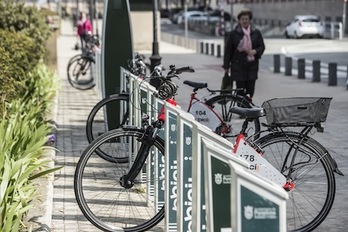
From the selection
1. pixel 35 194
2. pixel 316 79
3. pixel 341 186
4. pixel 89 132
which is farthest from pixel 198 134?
pixel 316 79

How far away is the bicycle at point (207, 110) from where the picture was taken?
34.4 feet

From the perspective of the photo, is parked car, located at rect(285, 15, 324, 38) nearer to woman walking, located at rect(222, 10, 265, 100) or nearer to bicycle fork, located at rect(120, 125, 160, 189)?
woman walking, located at rect(222, 10, 265, 100)

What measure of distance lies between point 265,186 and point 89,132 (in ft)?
26.7

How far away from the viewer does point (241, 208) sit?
4223 millimetres

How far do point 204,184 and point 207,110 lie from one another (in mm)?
A: 4780

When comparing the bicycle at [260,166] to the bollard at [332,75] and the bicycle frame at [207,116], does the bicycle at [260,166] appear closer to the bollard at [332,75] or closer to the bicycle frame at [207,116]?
the bicycle frame at [207,116]

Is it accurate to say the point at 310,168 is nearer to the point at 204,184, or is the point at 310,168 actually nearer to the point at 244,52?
the point at 204,184

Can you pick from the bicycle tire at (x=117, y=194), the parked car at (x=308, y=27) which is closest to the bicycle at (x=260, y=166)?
the bicycle tire at (x=117, y=194)

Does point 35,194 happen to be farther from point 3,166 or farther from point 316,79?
point 316,79

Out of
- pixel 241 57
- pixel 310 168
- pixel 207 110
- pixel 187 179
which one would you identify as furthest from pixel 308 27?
pixel 187 179

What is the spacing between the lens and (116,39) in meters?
13.9

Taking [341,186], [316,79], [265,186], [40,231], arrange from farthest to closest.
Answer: [316,79]
[341,186]
[40,231]
[265,186]

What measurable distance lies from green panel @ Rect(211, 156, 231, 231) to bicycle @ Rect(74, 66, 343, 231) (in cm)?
227

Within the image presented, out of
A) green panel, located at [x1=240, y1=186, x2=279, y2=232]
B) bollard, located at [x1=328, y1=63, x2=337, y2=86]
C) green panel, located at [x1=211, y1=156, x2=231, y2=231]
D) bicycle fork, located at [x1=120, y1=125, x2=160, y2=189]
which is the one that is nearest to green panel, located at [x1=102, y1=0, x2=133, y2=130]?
bicycle fork, located at [x1=120, y1=125, x2=160, y2=189]
